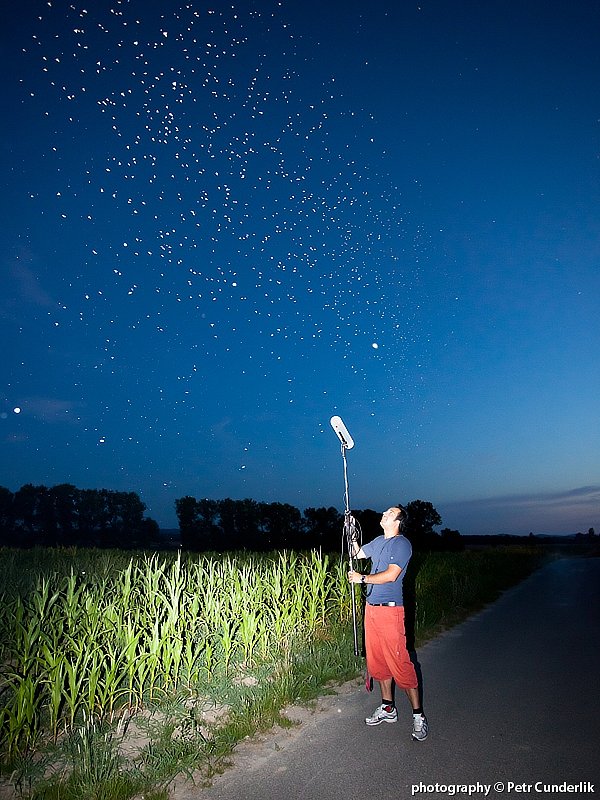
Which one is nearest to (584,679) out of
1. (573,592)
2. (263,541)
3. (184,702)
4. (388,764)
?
(388,764)

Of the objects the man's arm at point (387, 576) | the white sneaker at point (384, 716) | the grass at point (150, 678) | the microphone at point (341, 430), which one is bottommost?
the white sneaker at point (384, 716)

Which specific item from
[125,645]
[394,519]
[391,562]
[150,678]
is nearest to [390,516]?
[394,519]

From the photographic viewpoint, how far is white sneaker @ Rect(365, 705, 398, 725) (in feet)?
17.0

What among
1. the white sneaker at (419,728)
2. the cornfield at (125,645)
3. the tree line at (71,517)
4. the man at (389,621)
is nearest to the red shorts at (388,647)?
the man at (389,621)

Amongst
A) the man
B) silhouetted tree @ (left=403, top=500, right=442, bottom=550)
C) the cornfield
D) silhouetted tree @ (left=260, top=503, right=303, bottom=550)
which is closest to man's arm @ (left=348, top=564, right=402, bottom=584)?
the man

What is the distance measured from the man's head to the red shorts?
0.70 meters

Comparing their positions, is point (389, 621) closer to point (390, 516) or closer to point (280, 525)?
point (390, 516)

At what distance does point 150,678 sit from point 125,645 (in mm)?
591

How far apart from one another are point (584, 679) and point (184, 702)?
4784 mm

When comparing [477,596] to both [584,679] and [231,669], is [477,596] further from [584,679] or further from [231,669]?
[231,669]

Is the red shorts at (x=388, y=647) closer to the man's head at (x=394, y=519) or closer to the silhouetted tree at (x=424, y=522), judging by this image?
the man's head at (x=394, y=519)

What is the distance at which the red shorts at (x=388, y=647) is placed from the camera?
495cm

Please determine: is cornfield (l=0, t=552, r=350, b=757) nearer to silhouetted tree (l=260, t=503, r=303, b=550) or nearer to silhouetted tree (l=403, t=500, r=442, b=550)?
silhouetted tree (l=403, t=500, r=442, b=550)

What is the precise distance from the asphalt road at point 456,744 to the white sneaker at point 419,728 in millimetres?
96
